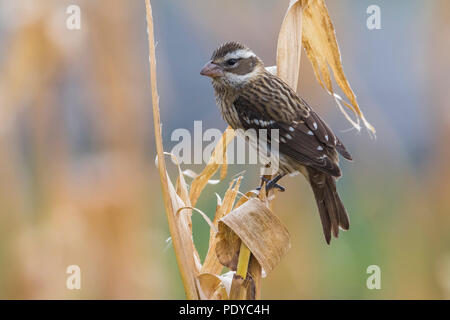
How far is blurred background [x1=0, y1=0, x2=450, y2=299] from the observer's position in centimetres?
281

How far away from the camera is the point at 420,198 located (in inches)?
136

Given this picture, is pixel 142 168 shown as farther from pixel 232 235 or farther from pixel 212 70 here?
pixel 232 235

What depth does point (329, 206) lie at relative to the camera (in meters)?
2.56

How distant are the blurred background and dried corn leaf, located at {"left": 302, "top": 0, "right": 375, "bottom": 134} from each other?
89 cm

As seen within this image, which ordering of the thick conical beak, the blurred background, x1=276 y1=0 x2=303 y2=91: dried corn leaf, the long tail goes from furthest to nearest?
the blurred background
the thick conical beak
the long tail
x1=276 y1=0 x2=303 y2=91: dried corn leaf

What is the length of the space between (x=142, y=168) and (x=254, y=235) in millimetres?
1177

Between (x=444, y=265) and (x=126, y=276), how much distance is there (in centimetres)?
169

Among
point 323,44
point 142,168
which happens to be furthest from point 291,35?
point 142,168

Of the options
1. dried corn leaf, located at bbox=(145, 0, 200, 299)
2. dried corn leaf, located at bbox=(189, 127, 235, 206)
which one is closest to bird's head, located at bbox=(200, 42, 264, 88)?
dried corn leaf, located at bbox=(189, 127, 235, 206)

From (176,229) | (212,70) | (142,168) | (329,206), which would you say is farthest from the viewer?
(142,168)

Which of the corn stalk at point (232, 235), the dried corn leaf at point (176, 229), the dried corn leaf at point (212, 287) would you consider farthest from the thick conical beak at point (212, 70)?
the dried corn leaf at point (212, 287)

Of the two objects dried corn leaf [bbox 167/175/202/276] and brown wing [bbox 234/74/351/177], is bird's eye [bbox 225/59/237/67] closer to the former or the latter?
brown wing [bbox 234/74/351/177]

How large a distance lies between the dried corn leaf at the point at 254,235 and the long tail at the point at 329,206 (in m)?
0.51

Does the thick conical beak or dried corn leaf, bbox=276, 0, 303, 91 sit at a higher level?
dried corn leaf, bbox=276, 0, 303, 91
